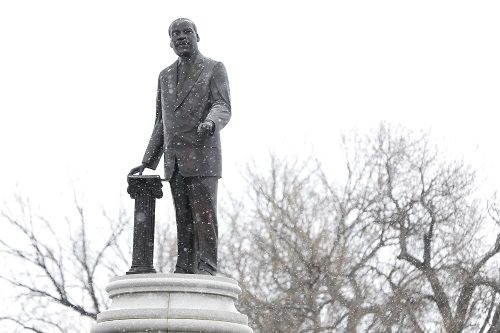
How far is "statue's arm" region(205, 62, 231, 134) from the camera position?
9.43 m

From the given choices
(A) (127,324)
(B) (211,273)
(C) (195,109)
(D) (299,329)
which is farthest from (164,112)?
(D) (299,329)

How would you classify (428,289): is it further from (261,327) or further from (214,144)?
(214,144)

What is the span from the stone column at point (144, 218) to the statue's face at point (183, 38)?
121 cm

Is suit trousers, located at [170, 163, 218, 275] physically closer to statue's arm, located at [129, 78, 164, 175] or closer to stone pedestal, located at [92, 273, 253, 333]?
statue's arm, located at [129, 78, 164, 175]

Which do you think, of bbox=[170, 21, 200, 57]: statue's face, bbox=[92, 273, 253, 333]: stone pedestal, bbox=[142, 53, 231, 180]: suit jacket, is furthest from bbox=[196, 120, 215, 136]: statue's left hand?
bbox=[92, 273, 253, 333]: stone pedestal

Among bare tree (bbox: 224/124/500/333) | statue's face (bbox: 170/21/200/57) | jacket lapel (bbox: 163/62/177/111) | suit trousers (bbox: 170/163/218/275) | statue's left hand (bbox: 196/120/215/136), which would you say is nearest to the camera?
statue's left hand (bbox: 196/120/215/136)

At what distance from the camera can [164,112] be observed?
974 centimetres

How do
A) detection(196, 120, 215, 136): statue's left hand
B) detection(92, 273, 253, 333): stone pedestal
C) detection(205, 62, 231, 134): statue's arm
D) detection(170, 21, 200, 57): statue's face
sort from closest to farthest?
detection(92, 273, 253, 333): stone pedestal
detection(196, 120, 215, 136): statue's left hand
detection(205, 62, 231, 134): statue's arm
detection(170, 21, 200, 57): statue's face

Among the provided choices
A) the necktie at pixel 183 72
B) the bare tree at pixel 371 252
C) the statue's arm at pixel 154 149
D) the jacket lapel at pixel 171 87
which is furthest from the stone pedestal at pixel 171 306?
the bare tree at pixel 371 252

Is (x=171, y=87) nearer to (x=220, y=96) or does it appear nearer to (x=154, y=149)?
(x=220, y=96)

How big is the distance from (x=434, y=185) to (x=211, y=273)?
17.5 meters

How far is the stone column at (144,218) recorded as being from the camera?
9.16m

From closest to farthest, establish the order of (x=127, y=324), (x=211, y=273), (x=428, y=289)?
(x=127, y=324)
(x=211, y=273)
(x=428, y=289)

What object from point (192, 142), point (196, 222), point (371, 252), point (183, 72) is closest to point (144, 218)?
point (196, 222)
